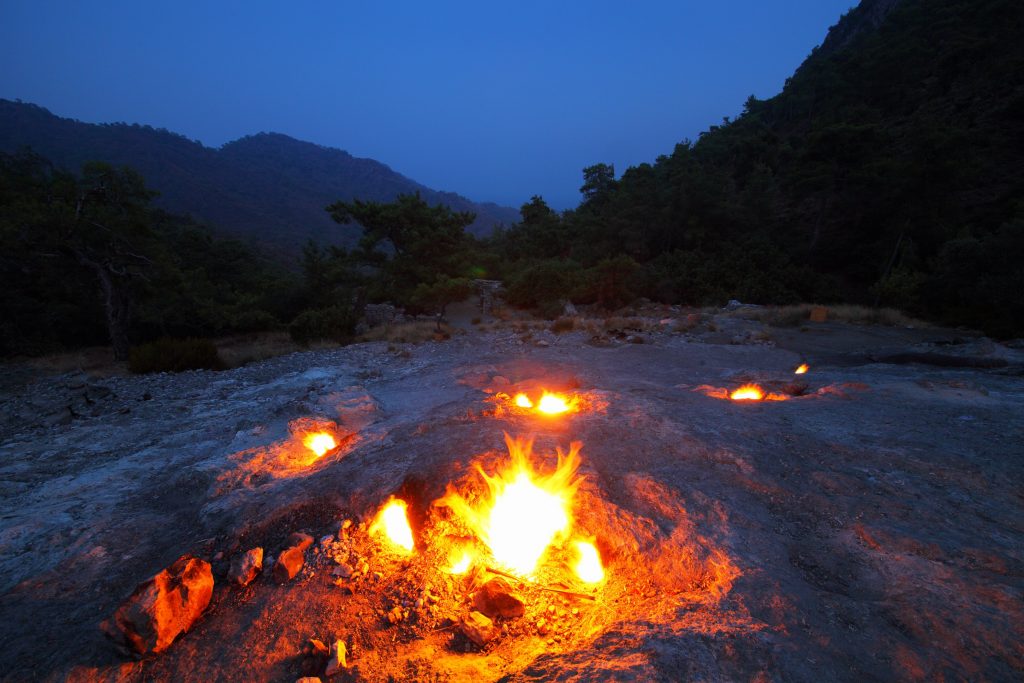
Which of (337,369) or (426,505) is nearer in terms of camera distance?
(426,505)

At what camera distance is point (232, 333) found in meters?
17.1

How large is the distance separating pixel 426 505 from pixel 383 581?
724 millimetres

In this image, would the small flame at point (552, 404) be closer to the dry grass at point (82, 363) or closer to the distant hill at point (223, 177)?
the dry grass at point (82, 363)

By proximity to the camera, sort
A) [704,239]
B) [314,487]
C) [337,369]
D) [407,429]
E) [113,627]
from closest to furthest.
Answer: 1. [113,627]
2. [314,487]
3. [407,429]
4. [337,369]
5. [704,239]

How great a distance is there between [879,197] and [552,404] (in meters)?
24.6

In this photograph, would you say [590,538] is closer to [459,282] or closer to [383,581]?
[383,581]

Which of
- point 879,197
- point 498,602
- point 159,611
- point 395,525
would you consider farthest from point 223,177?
point 498,602

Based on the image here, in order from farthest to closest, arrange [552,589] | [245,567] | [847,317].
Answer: [847,317] < [245,567] < [552,589]

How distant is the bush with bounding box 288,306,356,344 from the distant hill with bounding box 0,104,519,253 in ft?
122

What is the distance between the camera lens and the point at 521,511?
3482mm

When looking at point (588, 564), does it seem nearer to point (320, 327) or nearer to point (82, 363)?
point (320, 327)

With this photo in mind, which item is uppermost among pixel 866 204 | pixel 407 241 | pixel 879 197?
pixel 879 197

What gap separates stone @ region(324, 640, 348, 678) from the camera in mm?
2199

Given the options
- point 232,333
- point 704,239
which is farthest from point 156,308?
point 704,239
